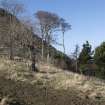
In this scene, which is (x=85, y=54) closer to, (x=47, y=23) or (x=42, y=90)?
(x=47, y=23)

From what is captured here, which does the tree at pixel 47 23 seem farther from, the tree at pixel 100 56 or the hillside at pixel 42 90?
the hillside at pixel 42 90

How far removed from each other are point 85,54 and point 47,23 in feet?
22.3

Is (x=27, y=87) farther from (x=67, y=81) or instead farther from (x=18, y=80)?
(x=67, y=81)

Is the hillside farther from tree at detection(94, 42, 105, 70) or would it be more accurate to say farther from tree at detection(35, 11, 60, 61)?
tree at detection(35, 11, 60, 61)

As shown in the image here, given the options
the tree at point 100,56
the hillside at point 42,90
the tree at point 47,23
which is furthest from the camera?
the tree at point 47,23

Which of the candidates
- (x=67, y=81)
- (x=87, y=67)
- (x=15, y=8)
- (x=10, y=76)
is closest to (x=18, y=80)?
(x=10, y=76)

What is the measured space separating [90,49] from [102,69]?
480 inches

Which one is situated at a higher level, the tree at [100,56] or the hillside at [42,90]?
the tree at [100,56]

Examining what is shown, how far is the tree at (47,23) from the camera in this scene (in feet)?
145

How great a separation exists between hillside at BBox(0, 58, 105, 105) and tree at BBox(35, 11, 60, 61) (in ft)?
69.7

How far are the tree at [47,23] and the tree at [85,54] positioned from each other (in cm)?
486

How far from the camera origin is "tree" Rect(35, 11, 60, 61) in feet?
145

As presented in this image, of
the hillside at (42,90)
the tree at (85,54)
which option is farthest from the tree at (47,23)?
the hillside at (42,90)

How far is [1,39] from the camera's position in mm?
37406
